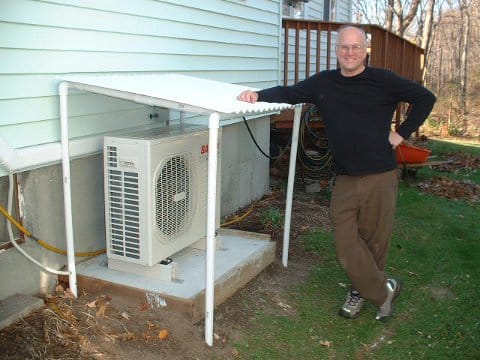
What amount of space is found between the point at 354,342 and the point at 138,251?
1542mm

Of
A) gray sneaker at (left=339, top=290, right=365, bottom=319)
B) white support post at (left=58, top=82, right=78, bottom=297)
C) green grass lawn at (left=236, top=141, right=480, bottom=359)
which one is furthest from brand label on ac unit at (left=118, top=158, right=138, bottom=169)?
gray sneaker at (left=339, top=290, right=365, bottom=319)

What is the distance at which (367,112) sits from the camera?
3.54 m

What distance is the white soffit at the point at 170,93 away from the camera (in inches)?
120

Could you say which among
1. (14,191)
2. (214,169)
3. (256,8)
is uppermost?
(256,8)

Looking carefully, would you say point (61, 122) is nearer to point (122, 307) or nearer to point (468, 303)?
point (122, 307)

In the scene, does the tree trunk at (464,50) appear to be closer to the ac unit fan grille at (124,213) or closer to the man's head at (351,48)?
the man's head at (351,48)

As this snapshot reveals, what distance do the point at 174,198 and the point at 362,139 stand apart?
133 centimetres

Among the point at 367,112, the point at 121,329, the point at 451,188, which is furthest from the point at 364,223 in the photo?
the point at 451,188

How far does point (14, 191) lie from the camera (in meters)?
3.39

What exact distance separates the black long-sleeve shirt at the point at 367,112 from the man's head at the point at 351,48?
0.10 meters

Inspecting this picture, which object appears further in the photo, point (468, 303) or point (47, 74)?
point (468, 303)

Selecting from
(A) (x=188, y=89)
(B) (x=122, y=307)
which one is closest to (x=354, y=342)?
(B) (x=122, y=307)

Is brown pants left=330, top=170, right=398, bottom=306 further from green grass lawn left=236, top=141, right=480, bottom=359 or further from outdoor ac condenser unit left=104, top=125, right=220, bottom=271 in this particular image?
outdoor ac condenser unit left=104, top=125, right=220, bottom=271

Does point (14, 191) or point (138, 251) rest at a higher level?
point (14, 191)
